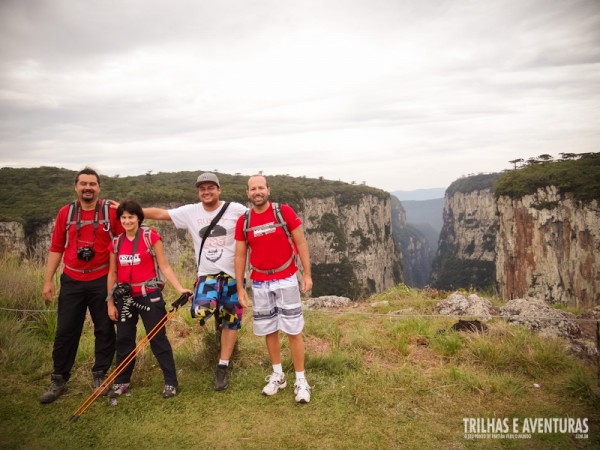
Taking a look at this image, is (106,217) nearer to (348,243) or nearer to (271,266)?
(271,266)

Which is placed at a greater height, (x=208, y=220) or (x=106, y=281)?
(x=208, y=220)

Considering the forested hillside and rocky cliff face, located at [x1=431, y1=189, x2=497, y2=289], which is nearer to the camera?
the forested hillside

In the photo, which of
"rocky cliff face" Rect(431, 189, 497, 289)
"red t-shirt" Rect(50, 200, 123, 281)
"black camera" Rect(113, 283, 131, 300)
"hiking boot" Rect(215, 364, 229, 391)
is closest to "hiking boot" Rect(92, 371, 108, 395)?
"black camera" Rect(113, 283, 131, 300)

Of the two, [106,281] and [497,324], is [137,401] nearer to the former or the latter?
[106,281]

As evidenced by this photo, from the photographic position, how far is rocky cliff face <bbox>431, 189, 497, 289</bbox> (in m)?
98.9

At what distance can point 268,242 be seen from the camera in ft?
11.8

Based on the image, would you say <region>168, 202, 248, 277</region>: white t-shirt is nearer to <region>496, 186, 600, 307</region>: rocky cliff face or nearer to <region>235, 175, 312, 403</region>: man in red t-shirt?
<region>235, 175, 312, 403</region>: man in red t-shirt

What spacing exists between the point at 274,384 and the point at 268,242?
1578 millimetres

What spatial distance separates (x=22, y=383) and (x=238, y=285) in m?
2.94

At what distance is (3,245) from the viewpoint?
27.7 feet

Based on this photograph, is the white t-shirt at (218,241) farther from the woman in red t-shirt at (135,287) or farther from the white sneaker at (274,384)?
the white sneaker at (274,384)

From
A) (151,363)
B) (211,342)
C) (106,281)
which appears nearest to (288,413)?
(211,342)

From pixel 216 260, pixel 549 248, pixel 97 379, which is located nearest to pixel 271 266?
pixel 216 260

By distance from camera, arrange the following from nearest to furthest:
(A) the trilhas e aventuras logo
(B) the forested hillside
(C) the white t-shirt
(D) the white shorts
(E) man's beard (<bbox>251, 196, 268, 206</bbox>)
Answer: (A) the trilhas e aventuras logo → (E) man's beard (<bbox>251, 196, 268, 206</bbox>) → (D) the white shorts → (C) the white t-shirt → (B) the forested hillside
